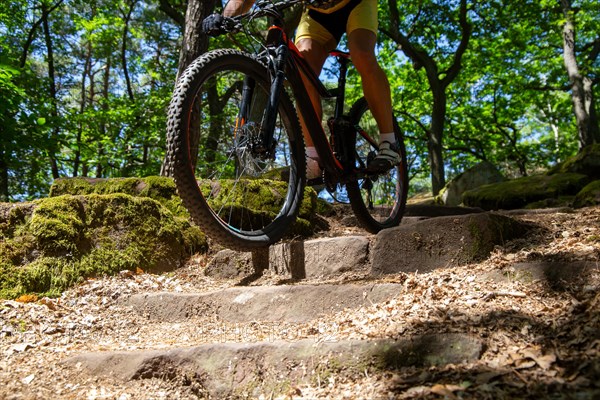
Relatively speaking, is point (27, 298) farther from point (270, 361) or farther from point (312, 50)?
point (312, 50)

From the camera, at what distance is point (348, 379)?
174 centimetres

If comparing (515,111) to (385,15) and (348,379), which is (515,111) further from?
(348,379)

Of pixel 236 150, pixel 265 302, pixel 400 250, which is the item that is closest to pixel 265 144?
pixel 236 150

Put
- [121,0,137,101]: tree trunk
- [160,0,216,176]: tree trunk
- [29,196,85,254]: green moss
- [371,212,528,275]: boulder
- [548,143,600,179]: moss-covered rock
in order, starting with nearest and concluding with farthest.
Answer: [371,212,528,275]: boulder → [29,196,85,254]: green moss → [160,0,216,176]: tree trunk → [548,143,600,179]: moss-covered rock → [121,0,137,101]: tree trunk

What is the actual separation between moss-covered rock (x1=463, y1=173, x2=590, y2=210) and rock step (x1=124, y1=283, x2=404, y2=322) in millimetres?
6240

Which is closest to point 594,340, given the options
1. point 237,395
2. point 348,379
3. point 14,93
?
point 348,379

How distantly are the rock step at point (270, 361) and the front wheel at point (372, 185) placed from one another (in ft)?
6.45

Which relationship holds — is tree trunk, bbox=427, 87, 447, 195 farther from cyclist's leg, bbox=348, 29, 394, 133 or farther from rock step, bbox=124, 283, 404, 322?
rock step, bbox=124, 283, 404, 322

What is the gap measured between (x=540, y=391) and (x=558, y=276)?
3.13 ft

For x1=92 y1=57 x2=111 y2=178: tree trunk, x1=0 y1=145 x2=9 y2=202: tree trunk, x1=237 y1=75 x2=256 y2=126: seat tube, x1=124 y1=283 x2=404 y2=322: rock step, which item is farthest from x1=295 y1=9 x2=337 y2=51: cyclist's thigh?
x1=92 y1=57 x2=111 y2=178: tree trunk

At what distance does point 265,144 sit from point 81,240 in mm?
1645

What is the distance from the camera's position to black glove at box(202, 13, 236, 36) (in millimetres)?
2797

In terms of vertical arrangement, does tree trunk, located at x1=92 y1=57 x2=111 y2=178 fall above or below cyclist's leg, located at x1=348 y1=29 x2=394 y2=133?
above

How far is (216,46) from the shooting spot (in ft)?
45.1
